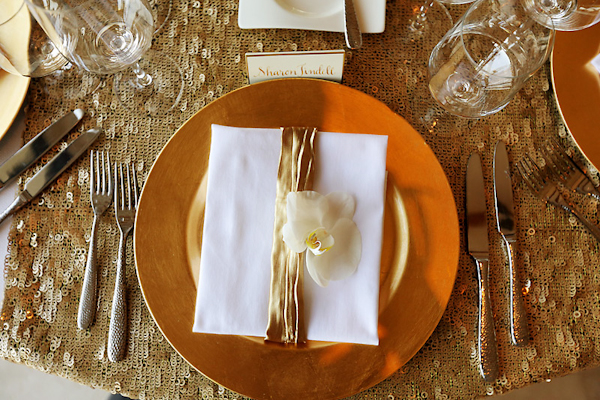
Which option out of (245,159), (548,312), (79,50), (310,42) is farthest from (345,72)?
(548,312)

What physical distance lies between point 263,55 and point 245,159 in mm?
170

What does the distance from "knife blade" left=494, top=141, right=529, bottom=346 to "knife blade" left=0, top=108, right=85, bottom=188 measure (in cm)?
76

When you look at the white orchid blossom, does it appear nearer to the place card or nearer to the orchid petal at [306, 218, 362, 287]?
the orchid petal at [306, 218, 362, 287]

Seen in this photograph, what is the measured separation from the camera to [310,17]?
0.75 meters

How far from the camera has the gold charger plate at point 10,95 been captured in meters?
0.70

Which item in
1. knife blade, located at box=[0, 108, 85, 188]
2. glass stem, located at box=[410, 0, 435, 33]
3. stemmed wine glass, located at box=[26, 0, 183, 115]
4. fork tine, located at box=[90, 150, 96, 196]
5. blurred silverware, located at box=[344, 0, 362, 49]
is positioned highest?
glass stem, located at box=[410, 0, 435, 33]

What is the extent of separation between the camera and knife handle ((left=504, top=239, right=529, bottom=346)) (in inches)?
26.3

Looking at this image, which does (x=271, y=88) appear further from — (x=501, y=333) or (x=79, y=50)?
(x=501, y=333)

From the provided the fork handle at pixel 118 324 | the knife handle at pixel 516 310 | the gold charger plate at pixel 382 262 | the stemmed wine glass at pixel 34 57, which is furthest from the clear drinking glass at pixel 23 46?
the knife handle at pixel 516 310

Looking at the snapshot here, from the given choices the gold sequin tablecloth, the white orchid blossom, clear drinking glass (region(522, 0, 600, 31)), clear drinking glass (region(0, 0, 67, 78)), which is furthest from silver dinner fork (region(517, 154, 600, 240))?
clear drinking glass (region(0, 0, 67, 78))

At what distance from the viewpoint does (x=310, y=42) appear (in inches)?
30.6

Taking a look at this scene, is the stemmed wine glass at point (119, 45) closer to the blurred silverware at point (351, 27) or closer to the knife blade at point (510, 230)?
the blurred silverware at point (351, 27)

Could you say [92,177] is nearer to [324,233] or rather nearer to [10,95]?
[10,95]

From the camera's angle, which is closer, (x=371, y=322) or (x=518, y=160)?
(x=371, y=322)
